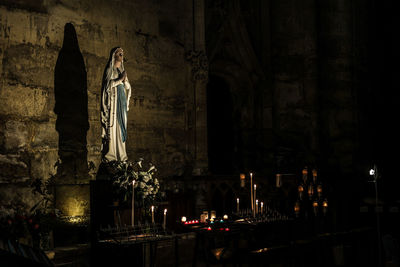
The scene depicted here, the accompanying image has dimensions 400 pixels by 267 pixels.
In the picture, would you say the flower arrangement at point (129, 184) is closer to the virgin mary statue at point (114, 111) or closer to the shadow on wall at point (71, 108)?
the virgin mary statue at point (114, 111)

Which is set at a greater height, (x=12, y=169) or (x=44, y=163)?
(x=44, y=163)

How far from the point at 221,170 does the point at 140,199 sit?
575 centimetres

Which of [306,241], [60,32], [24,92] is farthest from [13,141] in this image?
[306,241]

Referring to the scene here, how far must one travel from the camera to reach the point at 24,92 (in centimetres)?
949

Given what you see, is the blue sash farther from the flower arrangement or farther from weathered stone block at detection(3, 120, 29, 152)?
weathered stone block at detection(3, 120, 29, 152)

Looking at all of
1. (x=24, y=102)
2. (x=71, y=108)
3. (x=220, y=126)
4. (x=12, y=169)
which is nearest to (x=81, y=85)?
(x=71, y=108)

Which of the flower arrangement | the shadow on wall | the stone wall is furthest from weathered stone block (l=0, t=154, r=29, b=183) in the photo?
the flower arrangement

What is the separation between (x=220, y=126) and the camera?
47.8ft

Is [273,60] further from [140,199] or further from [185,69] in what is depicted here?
[140,199]

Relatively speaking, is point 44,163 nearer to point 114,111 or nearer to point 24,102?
point 24,102

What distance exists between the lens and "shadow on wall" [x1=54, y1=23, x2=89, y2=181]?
1004 centimetres

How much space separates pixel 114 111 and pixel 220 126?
19.6 feet

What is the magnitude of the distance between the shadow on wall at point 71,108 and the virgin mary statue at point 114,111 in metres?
1.39

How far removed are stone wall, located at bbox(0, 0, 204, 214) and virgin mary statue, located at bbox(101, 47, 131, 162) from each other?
56.8 inches
